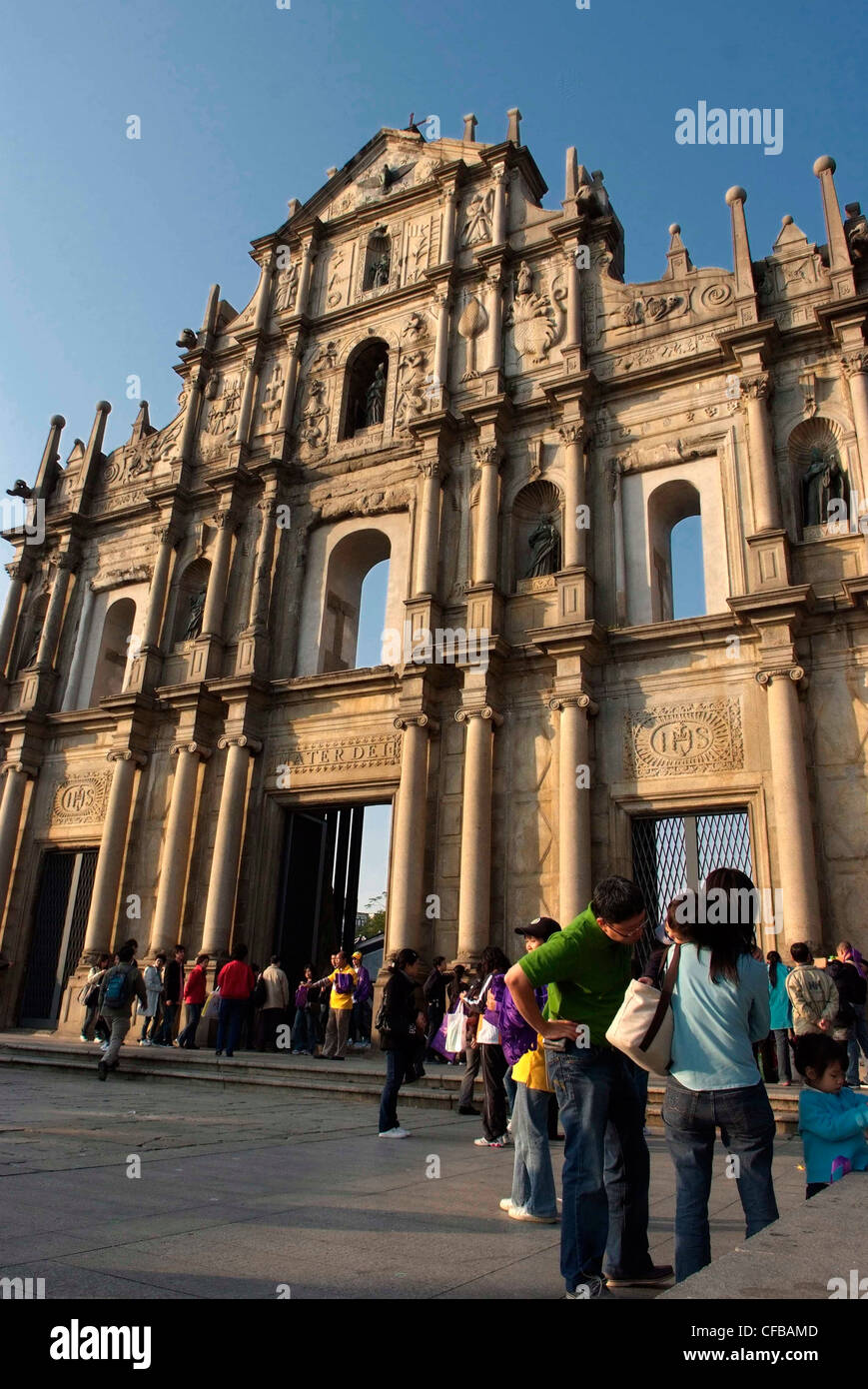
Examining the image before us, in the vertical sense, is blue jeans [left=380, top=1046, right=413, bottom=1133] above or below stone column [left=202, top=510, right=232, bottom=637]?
below

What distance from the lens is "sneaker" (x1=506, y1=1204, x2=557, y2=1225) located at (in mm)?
4926

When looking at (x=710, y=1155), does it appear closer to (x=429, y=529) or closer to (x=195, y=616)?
(x=429, y=529)

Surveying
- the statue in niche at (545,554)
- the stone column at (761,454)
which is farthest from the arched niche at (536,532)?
the stone column at (761,454)

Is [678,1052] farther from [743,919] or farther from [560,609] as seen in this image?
[560,609]

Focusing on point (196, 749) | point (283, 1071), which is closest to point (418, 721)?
point (196, 749)

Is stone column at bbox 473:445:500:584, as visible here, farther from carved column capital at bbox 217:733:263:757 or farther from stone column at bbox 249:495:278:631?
carved column capital at bbox 217:733:263:757

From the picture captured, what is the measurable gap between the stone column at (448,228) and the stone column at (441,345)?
96cm

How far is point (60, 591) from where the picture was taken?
75.2 ft

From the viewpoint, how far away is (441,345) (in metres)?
19.6

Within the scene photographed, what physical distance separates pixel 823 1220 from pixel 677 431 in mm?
15116

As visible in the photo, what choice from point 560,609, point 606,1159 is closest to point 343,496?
point 560,609

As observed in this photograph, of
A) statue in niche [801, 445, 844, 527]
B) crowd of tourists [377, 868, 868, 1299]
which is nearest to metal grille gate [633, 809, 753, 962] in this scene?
statue in niche [801, 445, 844, 527]

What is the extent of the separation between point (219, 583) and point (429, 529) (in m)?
5.13

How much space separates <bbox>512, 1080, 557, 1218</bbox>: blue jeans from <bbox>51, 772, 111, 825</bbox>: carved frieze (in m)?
16.4
